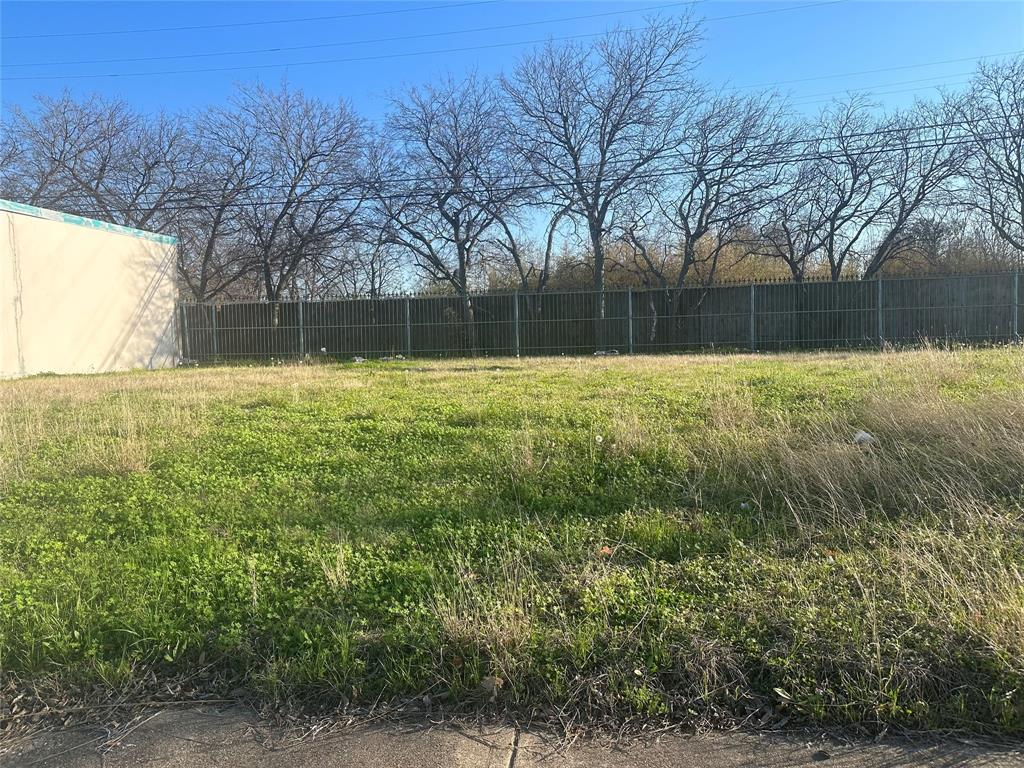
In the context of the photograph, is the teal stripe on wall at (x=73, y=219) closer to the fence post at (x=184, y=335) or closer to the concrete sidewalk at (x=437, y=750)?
the fence post at (x=184, y=335)

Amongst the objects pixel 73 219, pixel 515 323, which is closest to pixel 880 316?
pixel 515 323

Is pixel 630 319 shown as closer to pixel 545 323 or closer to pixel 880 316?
pixel 545 323

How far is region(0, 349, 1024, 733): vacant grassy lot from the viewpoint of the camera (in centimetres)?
263

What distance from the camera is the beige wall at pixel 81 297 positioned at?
16.2 meters

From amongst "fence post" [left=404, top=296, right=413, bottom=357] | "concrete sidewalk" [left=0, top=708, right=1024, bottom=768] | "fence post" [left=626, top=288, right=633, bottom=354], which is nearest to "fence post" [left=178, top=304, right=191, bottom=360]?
"fence post" [left=404, top=296, right=413, bottom=357]

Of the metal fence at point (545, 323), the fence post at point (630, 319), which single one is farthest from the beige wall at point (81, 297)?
the fence post at point (630, 319)

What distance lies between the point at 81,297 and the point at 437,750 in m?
20.3

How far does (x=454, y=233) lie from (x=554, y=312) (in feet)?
22.2

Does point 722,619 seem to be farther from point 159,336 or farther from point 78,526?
point 159,336

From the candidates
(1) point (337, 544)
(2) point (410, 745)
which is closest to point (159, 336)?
(1) point (337, 544)

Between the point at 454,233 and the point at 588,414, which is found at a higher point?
the point at 454,233

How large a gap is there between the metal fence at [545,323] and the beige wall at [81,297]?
1.88 meters

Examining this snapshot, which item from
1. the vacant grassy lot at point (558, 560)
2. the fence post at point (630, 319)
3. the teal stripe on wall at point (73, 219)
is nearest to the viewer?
the vacant grassy lot at point (558, 560)

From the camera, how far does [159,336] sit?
2175 centimetres
